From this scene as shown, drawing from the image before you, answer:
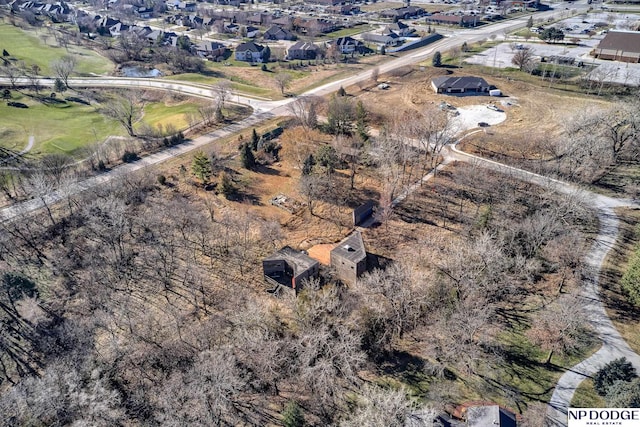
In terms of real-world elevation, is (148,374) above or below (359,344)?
below

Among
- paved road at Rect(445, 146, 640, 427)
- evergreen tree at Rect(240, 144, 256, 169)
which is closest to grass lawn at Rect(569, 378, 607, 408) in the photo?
paved road at Rect(445, 146, 640, 427)

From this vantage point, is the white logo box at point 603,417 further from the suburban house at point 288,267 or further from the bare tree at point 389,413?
the suburban house at point 288,267

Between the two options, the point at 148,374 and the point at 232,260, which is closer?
the point at 148,374

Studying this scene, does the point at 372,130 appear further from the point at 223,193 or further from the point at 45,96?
the point at 45,96

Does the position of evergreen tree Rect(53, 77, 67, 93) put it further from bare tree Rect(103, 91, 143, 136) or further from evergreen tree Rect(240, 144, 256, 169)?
evergreen tree Rect(240, 144, 256, 169)

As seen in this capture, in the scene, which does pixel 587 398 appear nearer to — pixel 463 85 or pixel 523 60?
pixel 463 85

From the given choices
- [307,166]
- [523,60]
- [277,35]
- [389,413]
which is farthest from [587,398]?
[277,35]


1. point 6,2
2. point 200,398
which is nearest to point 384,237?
point 200,398

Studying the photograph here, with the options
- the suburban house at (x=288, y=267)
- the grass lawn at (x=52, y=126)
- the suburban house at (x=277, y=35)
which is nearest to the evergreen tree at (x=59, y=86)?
the grass lawn at (x=52, y=126)
